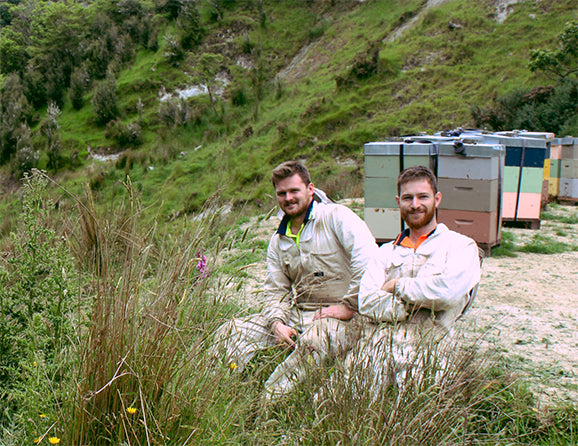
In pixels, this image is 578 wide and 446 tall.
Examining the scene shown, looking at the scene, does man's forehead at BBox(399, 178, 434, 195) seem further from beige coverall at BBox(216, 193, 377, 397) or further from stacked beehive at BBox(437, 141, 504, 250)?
stacked beehive at BBox(437, 141, 504, 250)

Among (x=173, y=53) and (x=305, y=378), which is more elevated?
(x=173, y=53)

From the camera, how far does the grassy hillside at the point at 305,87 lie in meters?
17.4

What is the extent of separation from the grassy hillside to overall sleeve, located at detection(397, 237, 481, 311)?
341 inches

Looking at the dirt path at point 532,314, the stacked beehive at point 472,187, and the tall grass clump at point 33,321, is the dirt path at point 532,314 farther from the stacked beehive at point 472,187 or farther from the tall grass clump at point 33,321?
the tall grass clump at point 33,321

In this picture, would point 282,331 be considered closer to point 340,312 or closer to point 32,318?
point 340,312

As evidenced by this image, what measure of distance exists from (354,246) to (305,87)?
22351mm

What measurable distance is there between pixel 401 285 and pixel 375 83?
18394 mm

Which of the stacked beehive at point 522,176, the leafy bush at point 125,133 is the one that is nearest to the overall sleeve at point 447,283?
the stacked beehive at point 522,176

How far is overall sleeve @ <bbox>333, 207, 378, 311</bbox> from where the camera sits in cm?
306

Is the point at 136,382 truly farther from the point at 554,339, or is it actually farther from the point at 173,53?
the point at 173,53

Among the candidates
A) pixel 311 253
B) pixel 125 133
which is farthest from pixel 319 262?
pixel 125 133

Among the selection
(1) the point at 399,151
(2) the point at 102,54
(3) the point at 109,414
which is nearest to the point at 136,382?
(3) the point at 109,414

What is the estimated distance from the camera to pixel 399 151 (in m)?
6.55

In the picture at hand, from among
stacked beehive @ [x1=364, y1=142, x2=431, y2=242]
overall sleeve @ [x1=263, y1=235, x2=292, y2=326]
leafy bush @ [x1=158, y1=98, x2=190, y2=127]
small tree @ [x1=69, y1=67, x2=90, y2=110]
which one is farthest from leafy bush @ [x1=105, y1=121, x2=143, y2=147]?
overall sleeve @ [x1=263, y1=235, x2=292, y2=326]
